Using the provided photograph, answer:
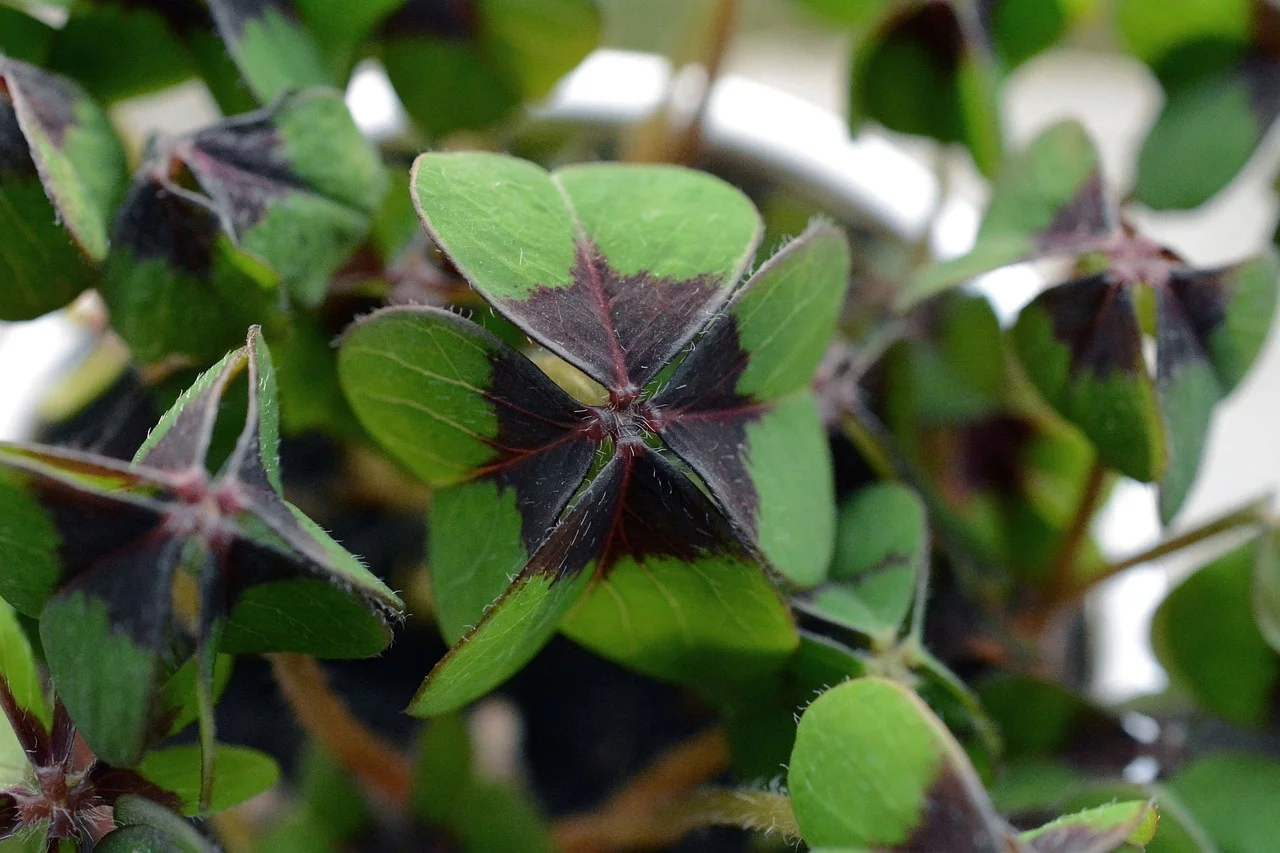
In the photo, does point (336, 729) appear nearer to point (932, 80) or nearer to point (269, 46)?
point (269, 46)

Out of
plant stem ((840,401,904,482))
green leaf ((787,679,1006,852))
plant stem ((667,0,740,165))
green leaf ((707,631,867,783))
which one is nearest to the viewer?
green leaf ((787,679,1006,852))

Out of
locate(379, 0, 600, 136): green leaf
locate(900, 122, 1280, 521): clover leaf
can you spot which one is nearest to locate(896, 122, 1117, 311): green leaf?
locate(900, 122, 1280, 521): clover leaf

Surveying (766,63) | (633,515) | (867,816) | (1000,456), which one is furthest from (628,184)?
(766,63)

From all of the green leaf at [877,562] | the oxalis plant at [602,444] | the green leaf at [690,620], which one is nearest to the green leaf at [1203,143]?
the oxalis plant at [602,444]

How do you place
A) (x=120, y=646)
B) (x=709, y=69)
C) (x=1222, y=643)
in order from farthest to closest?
(x=709, y=69) < (x=1222, y=643) < (x=120, y=646)

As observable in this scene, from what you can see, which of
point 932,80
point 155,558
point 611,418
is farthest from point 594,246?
point 932,80

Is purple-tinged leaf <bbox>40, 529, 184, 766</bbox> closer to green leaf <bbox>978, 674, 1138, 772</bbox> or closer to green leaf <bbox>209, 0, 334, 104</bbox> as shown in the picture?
green leaf <bbox>209, 0, 334, 104</bbox>

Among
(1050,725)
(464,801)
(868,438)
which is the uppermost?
(868,438)
